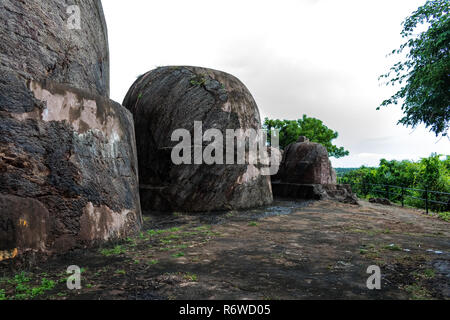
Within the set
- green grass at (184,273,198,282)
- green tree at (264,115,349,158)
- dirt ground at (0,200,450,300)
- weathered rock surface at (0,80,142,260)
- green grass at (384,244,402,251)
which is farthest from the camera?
green tree at (264,115,349,158)

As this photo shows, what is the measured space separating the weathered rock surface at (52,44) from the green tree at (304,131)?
2564cm

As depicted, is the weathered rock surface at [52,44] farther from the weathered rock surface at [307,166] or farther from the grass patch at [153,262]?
the weathered rock surface at [307,166]

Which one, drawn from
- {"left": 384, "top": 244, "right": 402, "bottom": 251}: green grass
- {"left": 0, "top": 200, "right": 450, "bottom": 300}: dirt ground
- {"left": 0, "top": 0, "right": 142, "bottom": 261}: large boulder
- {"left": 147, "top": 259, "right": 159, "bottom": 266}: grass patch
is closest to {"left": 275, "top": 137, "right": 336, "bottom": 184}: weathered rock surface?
{"left": 0, "top": 200, "right": 450, "bottom": 300}: dirt ground

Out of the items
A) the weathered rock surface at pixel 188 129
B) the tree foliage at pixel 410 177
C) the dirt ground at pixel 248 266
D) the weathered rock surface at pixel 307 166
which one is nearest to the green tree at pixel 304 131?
the tree foliage at pixel 410 177

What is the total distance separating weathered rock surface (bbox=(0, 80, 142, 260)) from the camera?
110 inches

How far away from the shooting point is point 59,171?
125 inches

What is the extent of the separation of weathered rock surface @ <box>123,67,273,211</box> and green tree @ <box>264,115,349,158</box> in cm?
2253

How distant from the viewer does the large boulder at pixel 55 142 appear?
2832mm

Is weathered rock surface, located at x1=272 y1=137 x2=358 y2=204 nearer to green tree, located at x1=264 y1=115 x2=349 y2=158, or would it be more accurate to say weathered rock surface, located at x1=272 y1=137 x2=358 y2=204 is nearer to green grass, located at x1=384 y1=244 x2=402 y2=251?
green grass, located at x1=384 y1=244 x2=402 y2=251

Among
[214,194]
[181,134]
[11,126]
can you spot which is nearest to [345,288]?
[11,126]

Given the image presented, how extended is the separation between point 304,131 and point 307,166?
828 inches

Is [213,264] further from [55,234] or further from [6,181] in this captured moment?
[6,181]

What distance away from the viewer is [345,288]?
7.68 ft

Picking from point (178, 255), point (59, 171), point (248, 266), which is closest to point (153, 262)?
point (178, 255)
